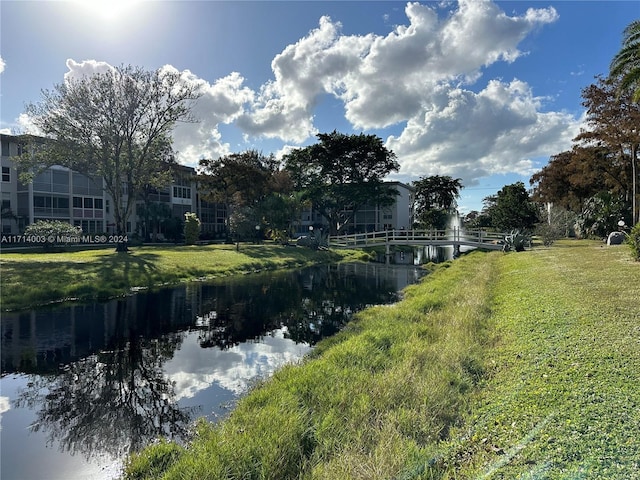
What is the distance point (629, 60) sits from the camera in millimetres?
21641

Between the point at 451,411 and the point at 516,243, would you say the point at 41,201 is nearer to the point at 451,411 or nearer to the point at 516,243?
the point at 516,243

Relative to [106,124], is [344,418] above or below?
below

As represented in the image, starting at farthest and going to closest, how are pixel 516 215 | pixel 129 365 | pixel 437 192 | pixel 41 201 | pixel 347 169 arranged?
pixel 437 192
pixel 347 169
pixel 516 215
pixel 41 201
pixel 129 365

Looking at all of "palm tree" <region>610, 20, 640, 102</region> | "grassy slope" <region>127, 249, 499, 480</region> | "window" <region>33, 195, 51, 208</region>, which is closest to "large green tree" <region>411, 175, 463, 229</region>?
"palm tree" <region>610, 20, 640, 102</region>

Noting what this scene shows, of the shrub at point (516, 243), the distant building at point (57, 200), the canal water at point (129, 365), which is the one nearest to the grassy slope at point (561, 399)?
the canal water at point (129, 365)

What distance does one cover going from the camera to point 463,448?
3840mm

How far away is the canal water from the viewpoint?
4.95 metres

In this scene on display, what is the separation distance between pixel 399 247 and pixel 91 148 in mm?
36408

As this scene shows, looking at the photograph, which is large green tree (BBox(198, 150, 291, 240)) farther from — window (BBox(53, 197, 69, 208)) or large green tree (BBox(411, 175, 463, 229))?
large green tree (BBox(411, 175, 463, 229))

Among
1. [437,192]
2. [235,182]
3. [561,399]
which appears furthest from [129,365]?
[437,192]

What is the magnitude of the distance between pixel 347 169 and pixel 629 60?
29443mm

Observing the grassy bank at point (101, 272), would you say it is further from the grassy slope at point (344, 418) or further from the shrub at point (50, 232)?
the grassy slope at point (344, 418)

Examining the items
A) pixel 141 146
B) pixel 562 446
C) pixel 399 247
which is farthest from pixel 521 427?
pixel 399 247

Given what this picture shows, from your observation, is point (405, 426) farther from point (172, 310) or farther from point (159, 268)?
point (159, 268)
